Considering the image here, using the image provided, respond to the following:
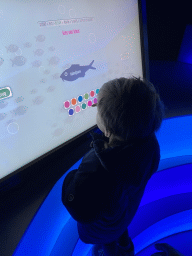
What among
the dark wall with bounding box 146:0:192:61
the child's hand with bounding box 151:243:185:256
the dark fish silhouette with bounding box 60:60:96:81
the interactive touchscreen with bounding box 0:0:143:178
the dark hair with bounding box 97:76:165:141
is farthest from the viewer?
the dark wall with bounding box 146:0:192:61

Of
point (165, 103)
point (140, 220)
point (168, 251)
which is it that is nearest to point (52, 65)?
point (165, 103)

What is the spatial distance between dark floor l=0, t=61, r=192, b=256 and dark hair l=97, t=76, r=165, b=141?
1.35 ft

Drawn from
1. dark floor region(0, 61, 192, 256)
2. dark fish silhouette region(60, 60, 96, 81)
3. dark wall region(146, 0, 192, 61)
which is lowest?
dark floor region(0, 61, 192, 256)

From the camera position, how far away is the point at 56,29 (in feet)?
2.27

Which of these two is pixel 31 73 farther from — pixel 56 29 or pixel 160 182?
pixel 160 182

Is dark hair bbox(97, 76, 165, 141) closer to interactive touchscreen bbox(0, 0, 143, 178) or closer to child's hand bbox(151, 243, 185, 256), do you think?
interactive touchscreen bbox(0, 0, 143, 178)

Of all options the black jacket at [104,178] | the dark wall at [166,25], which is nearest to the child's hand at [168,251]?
the black jacket at [104,178]

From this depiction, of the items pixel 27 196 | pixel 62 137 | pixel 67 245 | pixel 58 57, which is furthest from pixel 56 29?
pixel 67 245

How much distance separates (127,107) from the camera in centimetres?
48

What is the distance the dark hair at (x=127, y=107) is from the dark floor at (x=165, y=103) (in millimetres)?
412

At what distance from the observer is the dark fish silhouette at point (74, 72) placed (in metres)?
0.76

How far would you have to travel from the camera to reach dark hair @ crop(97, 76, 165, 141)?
48 centimetres

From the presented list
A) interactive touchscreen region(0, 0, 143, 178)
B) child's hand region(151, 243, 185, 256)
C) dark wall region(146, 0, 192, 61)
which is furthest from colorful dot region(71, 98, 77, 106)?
dark wall region(146, 0, 192, 61)

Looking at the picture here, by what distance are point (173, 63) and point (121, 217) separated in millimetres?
1625
